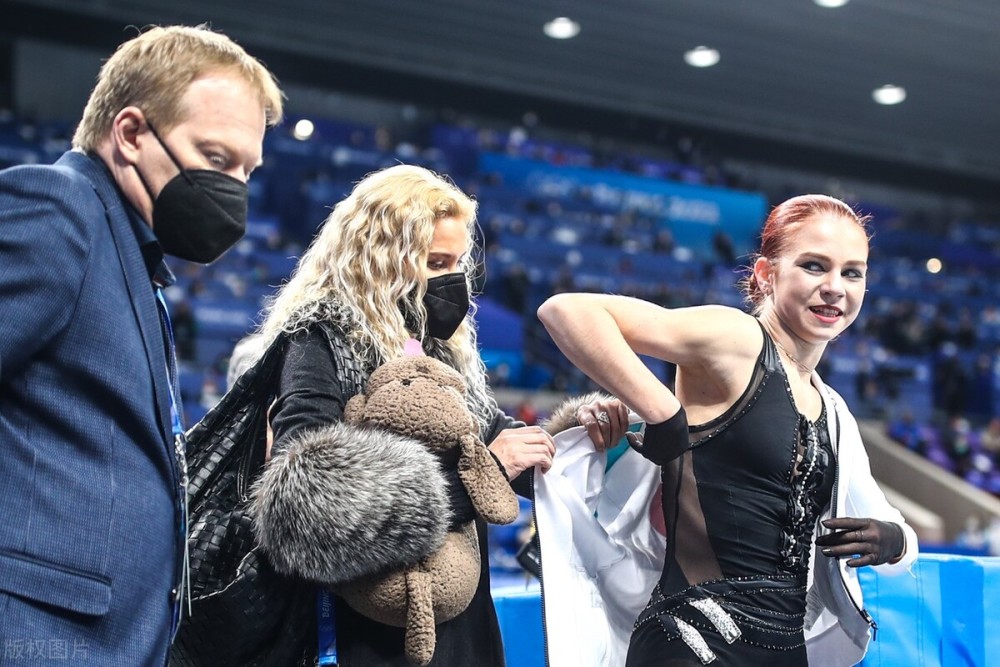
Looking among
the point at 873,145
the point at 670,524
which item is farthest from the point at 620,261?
the point at 670,524

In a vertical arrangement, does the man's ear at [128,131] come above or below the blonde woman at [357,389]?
above

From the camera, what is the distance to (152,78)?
141cm

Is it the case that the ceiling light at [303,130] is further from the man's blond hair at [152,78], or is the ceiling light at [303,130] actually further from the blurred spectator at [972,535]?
the man's blond hair at [152,78]

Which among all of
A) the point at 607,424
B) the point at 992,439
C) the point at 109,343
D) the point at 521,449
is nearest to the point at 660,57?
the point at 992,439

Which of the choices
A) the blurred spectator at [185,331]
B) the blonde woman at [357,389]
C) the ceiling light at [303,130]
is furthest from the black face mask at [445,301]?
the ceiling light at [303,130]

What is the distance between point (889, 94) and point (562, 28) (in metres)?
6.10

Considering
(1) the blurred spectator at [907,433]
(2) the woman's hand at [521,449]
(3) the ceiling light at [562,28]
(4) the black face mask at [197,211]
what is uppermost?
(3) the ceiling light at [562,28]

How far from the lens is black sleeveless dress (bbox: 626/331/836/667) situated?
195cm

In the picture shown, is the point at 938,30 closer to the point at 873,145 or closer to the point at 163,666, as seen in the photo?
the point at 873,145

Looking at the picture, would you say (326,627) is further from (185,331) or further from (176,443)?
(185,331)

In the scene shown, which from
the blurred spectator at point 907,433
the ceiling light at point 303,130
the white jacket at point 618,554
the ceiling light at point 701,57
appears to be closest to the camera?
the white jacket at point 618,554

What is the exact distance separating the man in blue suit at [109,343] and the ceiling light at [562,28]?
535 inches

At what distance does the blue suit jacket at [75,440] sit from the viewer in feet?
3.88

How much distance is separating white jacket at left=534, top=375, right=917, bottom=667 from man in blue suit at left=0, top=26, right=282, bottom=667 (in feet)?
2.95
